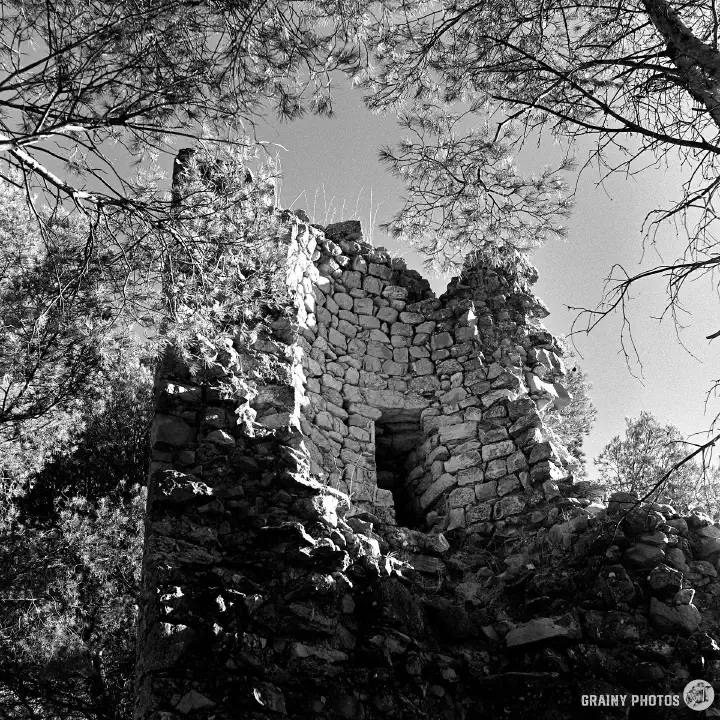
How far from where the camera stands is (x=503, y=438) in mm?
6129

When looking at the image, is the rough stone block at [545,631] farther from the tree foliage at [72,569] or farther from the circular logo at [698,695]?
the tree foliage at [72,569]

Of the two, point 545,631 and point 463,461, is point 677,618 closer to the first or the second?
point 545,631

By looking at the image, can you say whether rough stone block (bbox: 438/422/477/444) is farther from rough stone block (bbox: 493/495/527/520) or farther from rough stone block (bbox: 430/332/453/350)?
rough stone block (bbox: 430/332/453/350)

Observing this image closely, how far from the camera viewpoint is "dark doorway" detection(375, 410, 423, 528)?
21.4ft

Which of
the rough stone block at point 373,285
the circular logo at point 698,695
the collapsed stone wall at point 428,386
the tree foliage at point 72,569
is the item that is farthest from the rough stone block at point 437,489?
the tree foliage at point 72,569

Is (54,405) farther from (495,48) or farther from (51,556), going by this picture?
(495,48)

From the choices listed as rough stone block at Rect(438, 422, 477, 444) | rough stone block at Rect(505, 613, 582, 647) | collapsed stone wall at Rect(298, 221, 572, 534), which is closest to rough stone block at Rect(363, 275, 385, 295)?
collapsed stone wall at Rect(298, 221, 572, 534)

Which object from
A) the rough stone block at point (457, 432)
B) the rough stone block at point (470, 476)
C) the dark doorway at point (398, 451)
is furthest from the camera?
the dark doorway at point (398, 451)

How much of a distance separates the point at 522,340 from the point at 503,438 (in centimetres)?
123

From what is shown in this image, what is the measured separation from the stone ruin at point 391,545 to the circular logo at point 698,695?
0.05 metres

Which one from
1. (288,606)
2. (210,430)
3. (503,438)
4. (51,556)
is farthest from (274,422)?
(51,556)

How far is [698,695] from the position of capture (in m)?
4.06

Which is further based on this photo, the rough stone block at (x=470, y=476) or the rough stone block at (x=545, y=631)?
the rough stone block at (x=470, y=476)

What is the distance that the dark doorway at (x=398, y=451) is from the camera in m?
6.52
